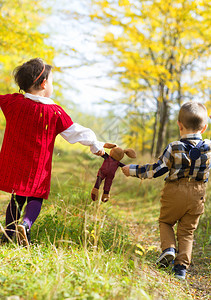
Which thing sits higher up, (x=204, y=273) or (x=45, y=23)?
(x=45, y=23)

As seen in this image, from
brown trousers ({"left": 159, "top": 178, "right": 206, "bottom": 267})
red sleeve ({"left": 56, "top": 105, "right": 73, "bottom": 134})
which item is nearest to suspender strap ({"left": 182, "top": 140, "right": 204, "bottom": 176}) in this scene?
brown trousers ({"left": 159, "top": 178, "right": 206, "bottom": 267})

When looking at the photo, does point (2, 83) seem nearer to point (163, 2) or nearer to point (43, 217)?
point (163, 2)

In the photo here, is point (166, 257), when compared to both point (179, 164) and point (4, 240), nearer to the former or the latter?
point (179, 164)

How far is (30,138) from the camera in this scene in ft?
7.14

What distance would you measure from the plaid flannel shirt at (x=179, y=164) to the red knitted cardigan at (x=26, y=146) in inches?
29.7

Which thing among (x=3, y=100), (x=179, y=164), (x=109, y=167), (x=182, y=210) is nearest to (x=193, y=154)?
(x=179, y=164)

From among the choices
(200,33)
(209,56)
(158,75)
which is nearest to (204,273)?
(158,75)

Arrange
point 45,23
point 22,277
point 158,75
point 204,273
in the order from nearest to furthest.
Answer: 1. point 22,277
2. point 204,273
3. point 158,75
4. point 45,23

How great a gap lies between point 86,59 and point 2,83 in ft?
12.6

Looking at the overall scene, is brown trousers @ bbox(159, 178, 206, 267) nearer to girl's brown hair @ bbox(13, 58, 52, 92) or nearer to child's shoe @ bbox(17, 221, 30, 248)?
child's shoe @ bbox(17, 221, 30, 248)

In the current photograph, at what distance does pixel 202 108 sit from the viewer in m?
2.43

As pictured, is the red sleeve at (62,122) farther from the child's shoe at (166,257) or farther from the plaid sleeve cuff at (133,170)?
the child's shoe at (166,257)

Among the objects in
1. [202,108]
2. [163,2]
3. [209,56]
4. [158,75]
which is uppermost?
[163,2]

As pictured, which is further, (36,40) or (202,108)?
(36,40)
